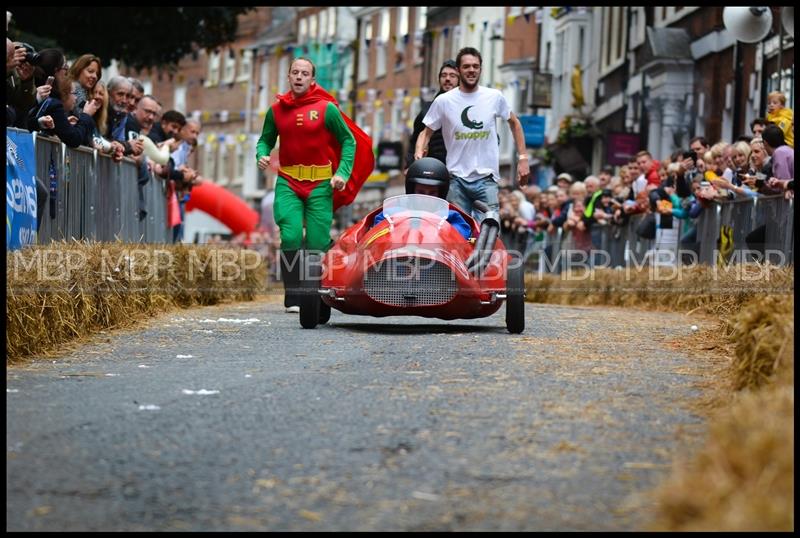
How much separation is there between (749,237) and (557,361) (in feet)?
22.6

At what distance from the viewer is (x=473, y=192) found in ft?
44.2

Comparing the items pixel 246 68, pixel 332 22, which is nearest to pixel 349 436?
pixel 332 22

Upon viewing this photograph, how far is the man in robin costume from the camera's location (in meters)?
13.6

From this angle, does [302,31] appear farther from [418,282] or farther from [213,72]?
[418,282]

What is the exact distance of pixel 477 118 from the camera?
44.3 ft

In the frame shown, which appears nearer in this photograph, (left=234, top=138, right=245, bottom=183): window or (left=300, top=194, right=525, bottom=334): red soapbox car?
(left=300, top=194, right=525, bottom=334): red soapbox car

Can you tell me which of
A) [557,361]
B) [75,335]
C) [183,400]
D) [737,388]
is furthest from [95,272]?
[737,388]

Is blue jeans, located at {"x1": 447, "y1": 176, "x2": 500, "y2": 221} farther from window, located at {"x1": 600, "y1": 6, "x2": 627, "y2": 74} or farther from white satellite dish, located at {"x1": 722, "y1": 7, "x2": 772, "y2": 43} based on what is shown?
window, located at {"x1": 600, "y1": 6, "x2": 627, "y2": 74}

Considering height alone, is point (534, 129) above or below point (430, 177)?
above

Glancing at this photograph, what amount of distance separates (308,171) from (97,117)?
2938 millimetres

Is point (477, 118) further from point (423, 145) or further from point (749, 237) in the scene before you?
point (749, 237)

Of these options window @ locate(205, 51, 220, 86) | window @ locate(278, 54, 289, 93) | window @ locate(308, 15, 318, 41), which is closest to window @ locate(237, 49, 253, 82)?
window @ locate(205, 51, 220, 86)

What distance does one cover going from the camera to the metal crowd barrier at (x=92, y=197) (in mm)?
13523

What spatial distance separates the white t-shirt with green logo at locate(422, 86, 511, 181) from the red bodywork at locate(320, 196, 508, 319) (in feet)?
5.39
